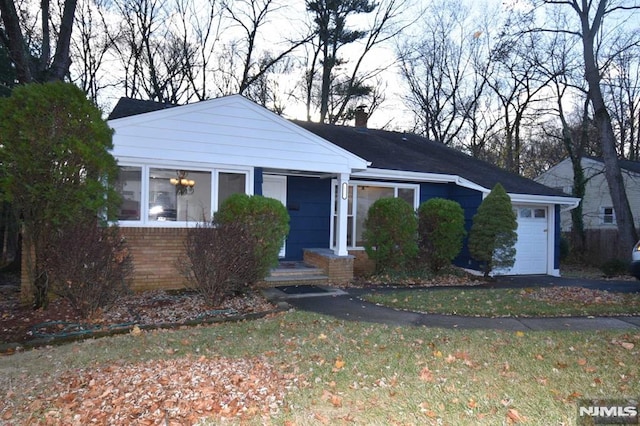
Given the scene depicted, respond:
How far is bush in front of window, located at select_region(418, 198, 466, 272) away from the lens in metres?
10.2

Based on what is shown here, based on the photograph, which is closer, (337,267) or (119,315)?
(119,315)

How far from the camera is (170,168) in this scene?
8.55 meters

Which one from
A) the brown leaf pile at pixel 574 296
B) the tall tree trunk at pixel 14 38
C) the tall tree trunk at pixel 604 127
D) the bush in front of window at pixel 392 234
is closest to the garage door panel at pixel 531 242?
the brown leaf pile at pixel 574 296

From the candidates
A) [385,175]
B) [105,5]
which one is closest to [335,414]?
[385,175]

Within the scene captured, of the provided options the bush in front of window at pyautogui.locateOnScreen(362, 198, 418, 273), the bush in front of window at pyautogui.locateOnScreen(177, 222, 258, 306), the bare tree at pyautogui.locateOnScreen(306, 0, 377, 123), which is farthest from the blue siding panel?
the bare tree at pyautogui.locateOnScreen(306, 0, 377, 123)

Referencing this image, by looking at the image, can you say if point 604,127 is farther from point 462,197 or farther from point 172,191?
point 172,191

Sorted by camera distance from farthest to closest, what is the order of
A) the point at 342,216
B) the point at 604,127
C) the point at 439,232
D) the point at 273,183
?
the point at 604,127, the point at 273,183, the point at 439,232, the point at 342,216

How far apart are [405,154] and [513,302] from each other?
7.12m

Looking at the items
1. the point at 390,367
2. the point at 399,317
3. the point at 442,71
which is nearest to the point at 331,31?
the point at 442,71

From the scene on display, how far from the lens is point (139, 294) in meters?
7.95

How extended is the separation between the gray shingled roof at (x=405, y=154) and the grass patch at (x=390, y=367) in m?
6.76

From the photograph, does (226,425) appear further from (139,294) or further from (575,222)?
(575,222)

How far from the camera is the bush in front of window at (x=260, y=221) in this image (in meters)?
7.28

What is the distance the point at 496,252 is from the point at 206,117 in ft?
25.2
